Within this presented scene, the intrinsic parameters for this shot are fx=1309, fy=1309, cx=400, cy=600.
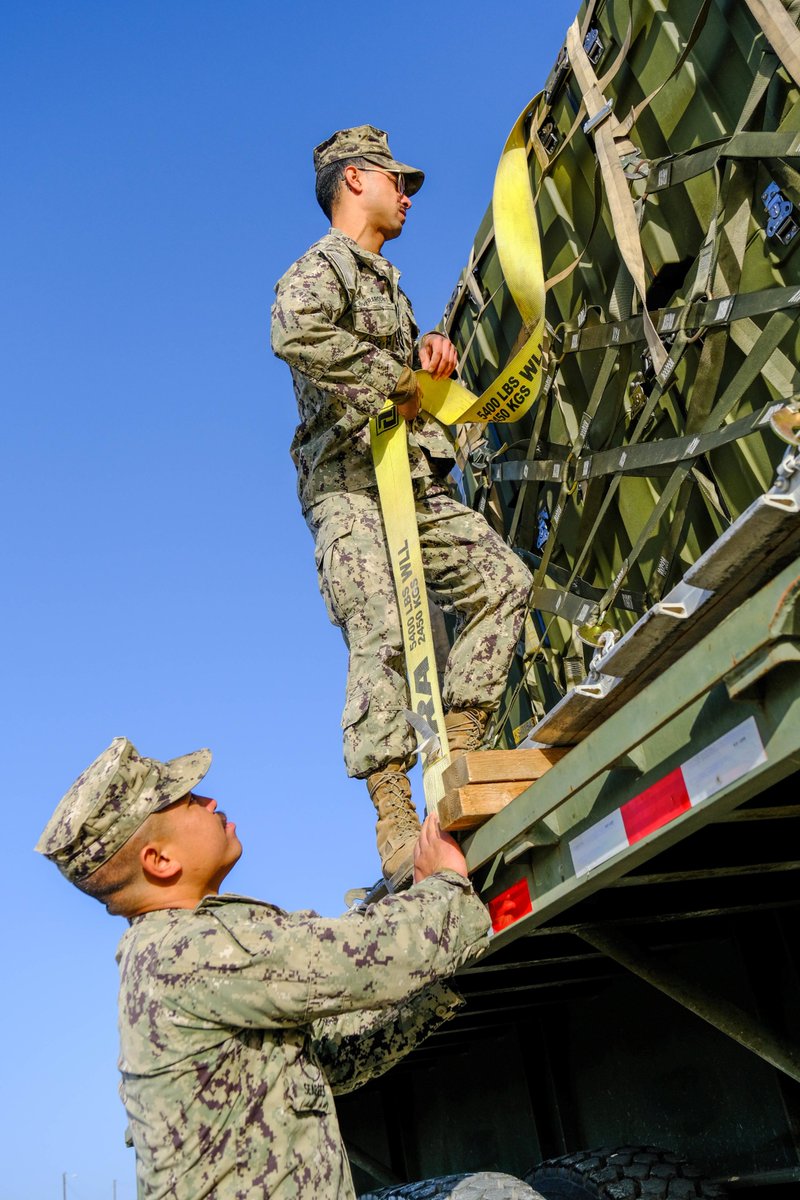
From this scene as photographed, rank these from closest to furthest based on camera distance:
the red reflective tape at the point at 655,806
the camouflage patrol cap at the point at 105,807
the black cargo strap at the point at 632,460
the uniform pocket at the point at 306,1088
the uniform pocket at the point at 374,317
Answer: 1. the red reflective tape at the point at 655,806
2. the uniform pocket at the point at 306,1088
3. the camouflage patrol cap at the point at 105,807
4. the black cargo strap at the point at 632,460
5. the uniform pocket at the point at 374,317

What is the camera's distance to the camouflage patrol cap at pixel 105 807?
8.41 feet

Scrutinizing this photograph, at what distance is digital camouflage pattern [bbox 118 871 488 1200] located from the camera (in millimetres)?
2291

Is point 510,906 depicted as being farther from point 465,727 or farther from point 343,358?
point 343,358

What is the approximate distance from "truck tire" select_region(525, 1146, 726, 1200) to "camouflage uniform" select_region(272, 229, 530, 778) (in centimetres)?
123

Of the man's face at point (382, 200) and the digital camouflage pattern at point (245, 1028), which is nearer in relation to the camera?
the digital camouflage pattern at point (245, 1028)

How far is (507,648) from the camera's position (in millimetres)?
4125

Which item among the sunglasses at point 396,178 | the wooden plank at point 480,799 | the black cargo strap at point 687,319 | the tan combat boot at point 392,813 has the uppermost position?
the sunglasses at point 396,178

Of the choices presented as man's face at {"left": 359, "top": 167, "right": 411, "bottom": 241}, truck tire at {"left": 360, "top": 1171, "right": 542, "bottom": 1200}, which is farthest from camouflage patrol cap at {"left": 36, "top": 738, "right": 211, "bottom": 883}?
man's face at {"left": 359, "top": 167, "right": 411, "bottom": 241}

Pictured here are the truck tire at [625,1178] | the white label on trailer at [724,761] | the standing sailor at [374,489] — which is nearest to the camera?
the white label on trailer at [724,761]

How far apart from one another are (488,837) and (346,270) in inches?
86.3

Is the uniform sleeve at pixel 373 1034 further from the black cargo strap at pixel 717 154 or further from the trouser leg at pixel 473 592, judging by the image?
the black cargo strap at pixel 717 154

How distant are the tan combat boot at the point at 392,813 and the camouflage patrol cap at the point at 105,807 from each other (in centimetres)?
109

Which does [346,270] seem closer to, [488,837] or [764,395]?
[764,395]

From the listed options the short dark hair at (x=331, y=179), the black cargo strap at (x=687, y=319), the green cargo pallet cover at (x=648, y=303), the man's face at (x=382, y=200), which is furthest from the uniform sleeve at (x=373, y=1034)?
the short dark hair at (x=331, y=179)
